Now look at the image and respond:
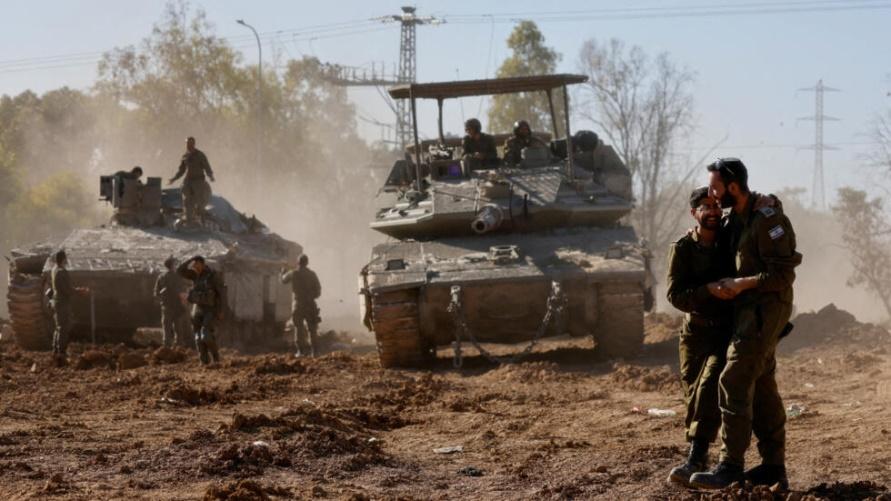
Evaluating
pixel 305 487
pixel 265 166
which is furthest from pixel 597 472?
pixel 265 166

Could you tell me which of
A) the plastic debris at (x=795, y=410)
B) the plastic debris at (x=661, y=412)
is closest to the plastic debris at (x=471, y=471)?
the plastic debris at (x=661, y=412)

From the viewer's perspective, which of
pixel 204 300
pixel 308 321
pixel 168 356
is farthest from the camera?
pixel 308 321

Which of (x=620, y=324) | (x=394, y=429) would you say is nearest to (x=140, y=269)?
(x=620, y=324)

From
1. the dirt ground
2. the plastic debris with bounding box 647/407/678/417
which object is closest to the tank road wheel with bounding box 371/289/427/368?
the dirt ground

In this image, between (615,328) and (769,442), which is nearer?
(769,442)

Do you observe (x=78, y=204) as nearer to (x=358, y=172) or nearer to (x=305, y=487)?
(x=358, y=172)

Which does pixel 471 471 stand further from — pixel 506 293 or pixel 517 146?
pixel 517 146

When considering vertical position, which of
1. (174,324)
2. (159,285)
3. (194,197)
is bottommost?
(174,324)

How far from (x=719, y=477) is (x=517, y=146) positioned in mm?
12002

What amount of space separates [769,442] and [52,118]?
52377mm

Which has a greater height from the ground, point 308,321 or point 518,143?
point 518,143

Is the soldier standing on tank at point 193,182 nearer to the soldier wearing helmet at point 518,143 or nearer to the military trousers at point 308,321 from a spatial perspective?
the military trousers at point 308,321

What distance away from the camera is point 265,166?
2210 inches

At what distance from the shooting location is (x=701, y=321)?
736cm
